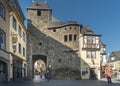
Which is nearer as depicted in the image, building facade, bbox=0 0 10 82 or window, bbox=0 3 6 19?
window, bbox=0 3 6 19

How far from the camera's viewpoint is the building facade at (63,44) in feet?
190

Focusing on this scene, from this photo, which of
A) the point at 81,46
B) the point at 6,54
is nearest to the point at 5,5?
the point at 6,54

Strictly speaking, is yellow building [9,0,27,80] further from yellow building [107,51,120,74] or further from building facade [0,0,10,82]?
yellow building [107,51,120,74]

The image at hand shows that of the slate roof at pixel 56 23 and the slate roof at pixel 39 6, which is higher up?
the slate roof at pixel 39 6

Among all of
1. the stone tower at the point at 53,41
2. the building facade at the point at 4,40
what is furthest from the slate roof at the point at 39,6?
the building facade at the point at 4,40

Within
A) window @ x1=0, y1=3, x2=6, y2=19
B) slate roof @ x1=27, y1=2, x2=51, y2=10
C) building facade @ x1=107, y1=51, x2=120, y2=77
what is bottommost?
building facade @ x1=107, y1=51, x2=120, y2=77

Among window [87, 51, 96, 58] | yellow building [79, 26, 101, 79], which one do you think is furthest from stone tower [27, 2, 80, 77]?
window [87, 51, 96, 58]

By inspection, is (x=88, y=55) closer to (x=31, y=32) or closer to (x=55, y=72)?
(x=55, y=72)

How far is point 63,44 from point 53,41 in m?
2.32

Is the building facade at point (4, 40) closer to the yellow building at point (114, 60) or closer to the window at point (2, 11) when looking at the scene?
the window at point (2, 11)

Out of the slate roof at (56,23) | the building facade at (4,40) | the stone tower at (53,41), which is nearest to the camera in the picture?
the building facade at (4,40)

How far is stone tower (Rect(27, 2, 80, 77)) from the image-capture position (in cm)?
5953

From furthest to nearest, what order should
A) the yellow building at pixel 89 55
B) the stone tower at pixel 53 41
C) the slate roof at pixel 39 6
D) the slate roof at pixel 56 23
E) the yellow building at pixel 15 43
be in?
the slate roof at pixel 39 6 → the slate roof at pixel 56 23 → the stone tower at pixel 53 41 → the yellow building at pixel 89 55 → the yellow building at pixel 15 43

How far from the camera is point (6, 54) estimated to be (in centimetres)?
2791
